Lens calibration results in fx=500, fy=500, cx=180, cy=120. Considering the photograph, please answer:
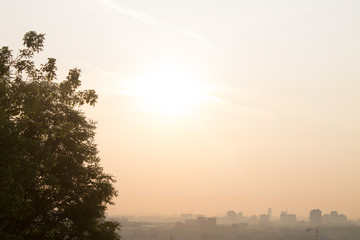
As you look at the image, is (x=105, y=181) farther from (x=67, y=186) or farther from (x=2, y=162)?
(x=2, y=162)

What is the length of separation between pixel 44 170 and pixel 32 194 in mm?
2074

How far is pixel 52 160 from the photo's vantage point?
2777 cm

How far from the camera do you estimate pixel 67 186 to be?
3331 cm

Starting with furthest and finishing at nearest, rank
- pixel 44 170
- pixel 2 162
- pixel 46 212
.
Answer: pixel 46 212 < pixel 44 170 < pixel 2 162

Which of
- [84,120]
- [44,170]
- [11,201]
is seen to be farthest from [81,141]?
[11,201]

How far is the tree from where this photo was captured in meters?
28.4

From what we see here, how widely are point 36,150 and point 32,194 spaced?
17.5ft

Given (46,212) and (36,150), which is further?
(46,212)

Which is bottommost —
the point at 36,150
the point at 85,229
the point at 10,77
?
the point at 85,229

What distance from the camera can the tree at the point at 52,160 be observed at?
93.3ft

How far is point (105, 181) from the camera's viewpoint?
35.8 meters

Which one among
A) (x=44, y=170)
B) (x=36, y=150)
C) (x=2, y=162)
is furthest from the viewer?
(x=44, y=170)

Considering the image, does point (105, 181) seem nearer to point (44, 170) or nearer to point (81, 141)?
point (81, 141)

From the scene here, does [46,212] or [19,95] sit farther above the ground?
[19,95]
